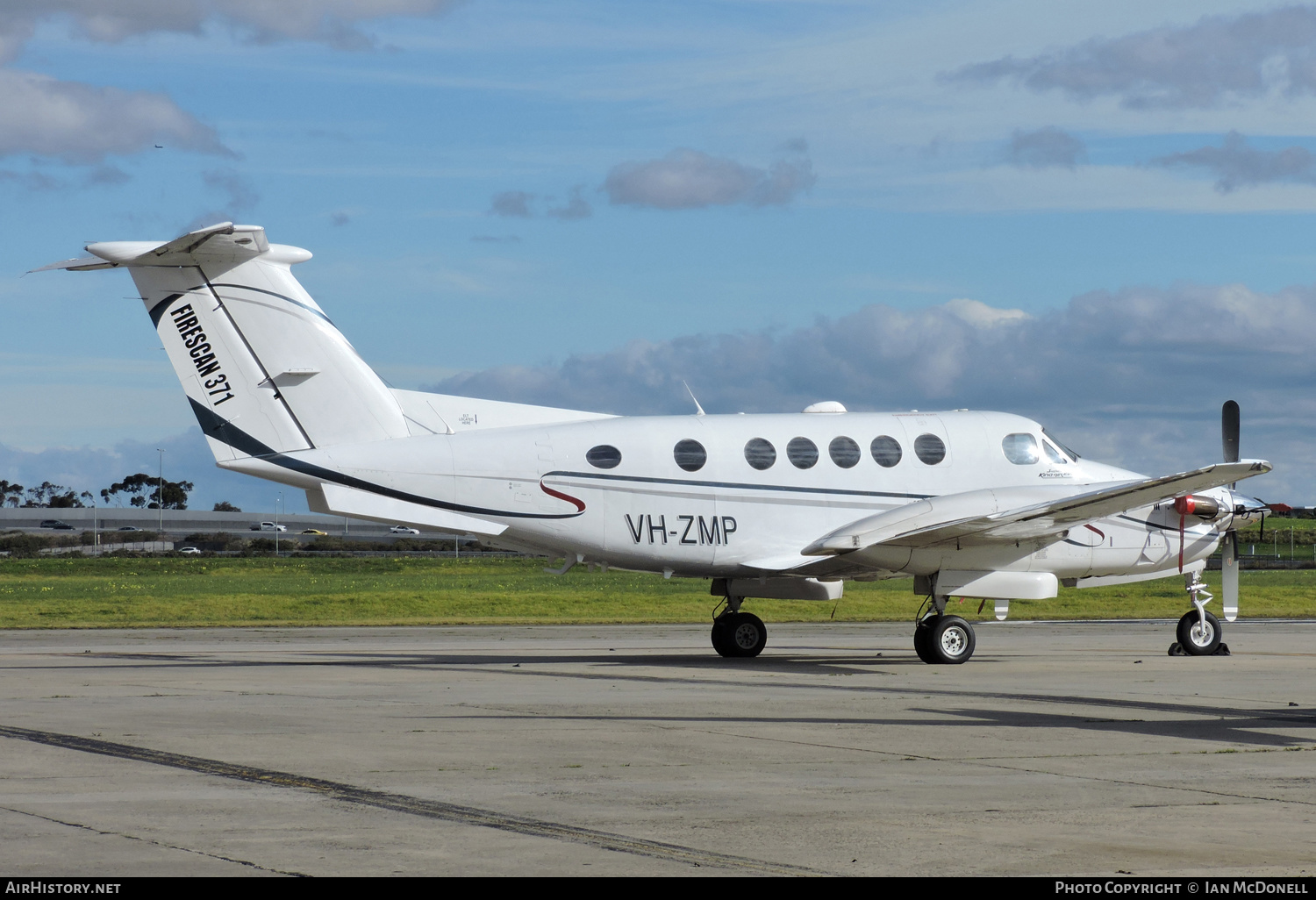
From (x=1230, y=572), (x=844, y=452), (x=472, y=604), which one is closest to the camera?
(x=844, y=452)

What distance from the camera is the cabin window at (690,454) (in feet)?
71.5

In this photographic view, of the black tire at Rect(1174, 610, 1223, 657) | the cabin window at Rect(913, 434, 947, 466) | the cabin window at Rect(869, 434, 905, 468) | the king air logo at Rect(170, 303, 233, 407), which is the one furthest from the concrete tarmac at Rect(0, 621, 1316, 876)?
the king air logo at Rect(170, 303, 233, 407)

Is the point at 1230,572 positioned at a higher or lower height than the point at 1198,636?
higher

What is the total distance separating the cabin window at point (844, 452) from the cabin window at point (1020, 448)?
257 centimetres

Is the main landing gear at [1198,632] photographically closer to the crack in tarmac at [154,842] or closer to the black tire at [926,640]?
the black tire at [926,640]

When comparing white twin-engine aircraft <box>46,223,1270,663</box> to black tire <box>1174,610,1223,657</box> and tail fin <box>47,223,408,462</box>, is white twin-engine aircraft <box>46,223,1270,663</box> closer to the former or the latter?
tail fin <box>47,223,408,462</box>

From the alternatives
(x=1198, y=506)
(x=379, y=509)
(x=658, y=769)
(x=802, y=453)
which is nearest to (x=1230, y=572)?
(x=1198, y=506)

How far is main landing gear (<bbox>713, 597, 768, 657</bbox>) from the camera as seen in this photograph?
23938mm

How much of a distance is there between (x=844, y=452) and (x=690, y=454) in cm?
251

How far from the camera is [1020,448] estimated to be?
76.2ft

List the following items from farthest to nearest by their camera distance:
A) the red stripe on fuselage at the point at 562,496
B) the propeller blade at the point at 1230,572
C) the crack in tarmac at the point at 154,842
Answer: the propeller blade at the point at 1230,572 → the red stripe on fuselage at the point at 562,496 → the crack in tarmac at the point at 154,842

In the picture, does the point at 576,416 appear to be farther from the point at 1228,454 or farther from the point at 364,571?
the point at 364,571

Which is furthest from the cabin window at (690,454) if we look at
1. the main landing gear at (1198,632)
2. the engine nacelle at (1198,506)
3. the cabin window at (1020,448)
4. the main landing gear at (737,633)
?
the main landing gear at (1198,632)

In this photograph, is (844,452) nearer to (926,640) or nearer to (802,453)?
(802,453)
